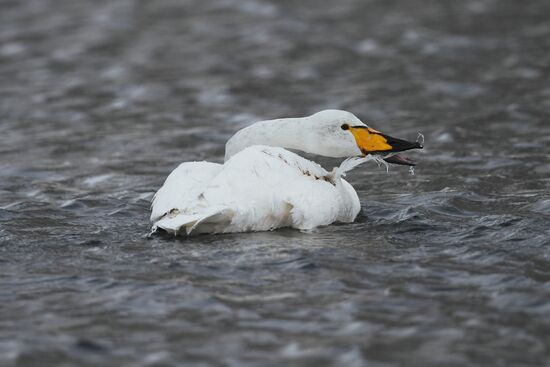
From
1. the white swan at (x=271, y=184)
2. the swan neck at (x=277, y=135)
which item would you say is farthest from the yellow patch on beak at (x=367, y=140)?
the swan neck at (x=277, y=135)

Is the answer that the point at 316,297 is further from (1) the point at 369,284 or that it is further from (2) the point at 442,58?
(2) the point at 442,58

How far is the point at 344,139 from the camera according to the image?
9.77 metres

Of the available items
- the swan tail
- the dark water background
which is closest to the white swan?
the swan tail

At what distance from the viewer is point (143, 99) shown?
15695mm

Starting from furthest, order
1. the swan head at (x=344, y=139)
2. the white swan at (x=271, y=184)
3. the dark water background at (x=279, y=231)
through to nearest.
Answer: the swan head at (x=344, y=139)
the white swan at (x=271, y=184)
the dark water background at (x=279, y=231)

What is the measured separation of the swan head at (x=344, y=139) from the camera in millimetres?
9734

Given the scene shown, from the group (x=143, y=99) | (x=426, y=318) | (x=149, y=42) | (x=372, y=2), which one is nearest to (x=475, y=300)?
(x=426, y=318)

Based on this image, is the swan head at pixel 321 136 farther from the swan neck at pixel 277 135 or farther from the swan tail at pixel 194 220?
the swan tail at pixel 194 220

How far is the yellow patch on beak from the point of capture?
32.1 feet

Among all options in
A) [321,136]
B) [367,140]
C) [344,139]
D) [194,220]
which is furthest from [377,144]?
[194,220]

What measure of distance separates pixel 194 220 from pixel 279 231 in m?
0.80

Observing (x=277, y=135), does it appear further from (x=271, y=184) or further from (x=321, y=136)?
(x=271, y=184)

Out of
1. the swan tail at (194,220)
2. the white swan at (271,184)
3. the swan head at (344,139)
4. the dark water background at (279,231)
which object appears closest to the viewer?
the dark water background at (279,231)

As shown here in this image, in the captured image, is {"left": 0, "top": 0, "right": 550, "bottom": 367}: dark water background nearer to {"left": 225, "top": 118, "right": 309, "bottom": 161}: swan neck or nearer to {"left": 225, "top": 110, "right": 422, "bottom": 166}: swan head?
{"left": 225, "top": 110, "right": 422, "bottom": 166}: swan head
